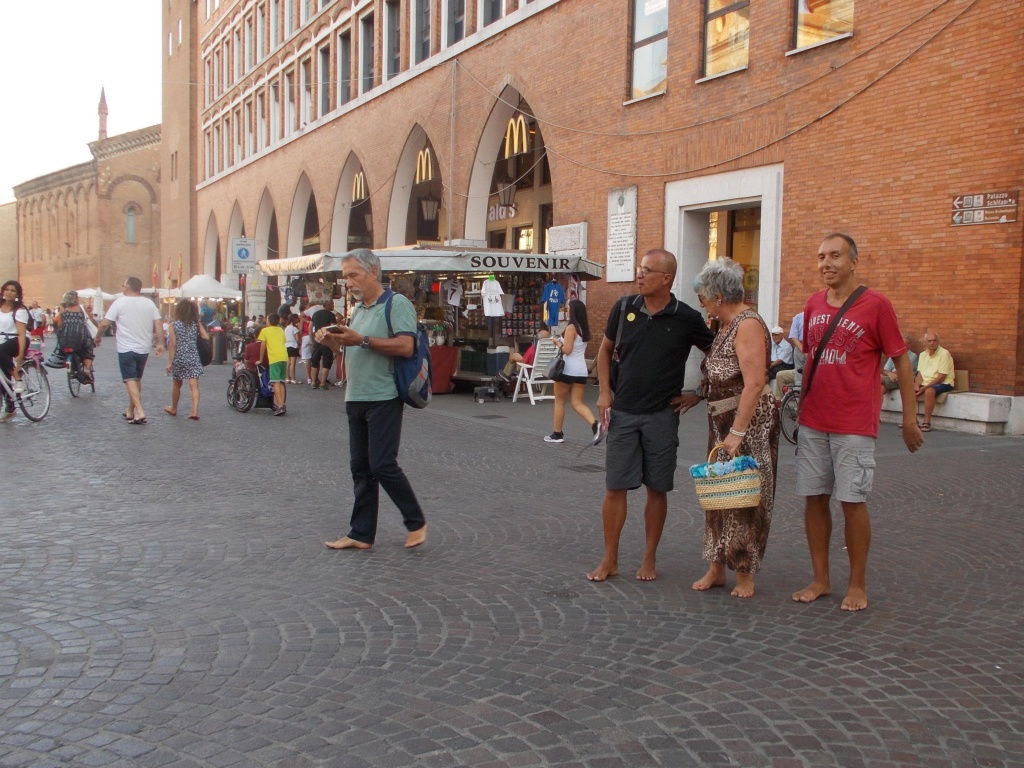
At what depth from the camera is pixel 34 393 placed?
12133mm

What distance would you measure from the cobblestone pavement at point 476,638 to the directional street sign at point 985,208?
4.98 metres

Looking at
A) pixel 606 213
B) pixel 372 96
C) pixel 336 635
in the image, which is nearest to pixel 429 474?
pixel 336 635

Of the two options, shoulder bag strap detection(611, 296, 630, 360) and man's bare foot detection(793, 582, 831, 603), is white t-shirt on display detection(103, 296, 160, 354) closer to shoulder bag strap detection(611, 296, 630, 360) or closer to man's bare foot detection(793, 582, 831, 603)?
shoulder bag strap detection(611, 296, 630, 360)

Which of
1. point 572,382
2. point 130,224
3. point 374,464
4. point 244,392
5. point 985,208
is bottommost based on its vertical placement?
point 244,392

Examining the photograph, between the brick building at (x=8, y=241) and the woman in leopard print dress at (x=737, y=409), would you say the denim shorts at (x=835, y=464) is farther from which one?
the brick building at (x=8, y=241)

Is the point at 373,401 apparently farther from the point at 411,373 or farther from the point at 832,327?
the point at 832,327

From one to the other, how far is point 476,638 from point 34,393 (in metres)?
9.83

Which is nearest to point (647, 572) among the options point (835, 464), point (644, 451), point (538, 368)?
point (644, 451)

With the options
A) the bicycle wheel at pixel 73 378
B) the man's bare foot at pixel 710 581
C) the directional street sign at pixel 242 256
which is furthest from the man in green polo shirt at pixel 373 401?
the directional street sign at pixel 242 256

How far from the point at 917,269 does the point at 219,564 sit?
10.3 m

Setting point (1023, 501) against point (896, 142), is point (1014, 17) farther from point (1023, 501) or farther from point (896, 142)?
point (1023, 501)

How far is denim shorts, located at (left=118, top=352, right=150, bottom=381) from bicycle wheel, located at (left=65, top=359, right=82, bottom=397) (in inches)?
164

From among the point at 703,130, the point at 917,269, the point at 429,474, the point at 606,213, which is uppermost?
the point at 703,130

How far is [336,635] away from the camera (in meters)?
4.30
